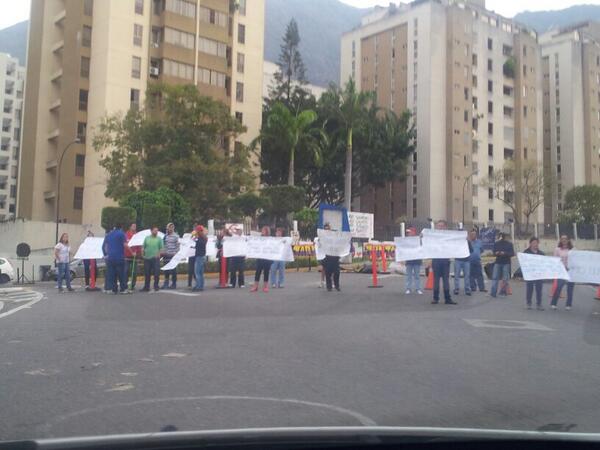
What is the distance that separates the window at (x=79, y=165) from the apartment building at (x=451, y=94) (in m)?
27.9

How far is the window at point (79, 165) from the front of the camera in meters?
56.7

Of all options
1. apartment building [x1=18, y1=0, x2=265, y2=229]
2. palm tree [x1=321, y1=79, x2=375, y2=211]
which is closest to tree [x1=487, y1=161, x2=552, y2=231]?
palm tree [x1=321, y1=79, x2=375, y2=211]

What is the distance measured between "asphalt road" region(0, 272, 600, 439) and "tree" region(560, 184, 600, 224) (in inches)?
2516

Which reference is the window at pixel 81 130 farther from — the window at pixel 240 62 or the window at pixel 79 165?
the window at pixel 240 62

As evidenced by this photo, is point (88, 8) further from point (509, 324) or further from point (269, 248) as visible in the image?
point (509, 324)

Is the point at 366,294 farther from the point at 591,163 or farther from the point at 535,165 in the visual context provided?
the point at 591,163

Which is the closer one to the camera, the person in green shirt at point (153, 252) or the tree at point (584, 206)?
the person in green shirt at point (153, 252)

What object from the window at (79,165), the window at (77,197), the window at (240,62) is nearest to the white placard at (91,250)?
the window at (79,165)

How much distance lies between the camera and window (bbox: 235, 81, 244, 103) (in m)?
60.6

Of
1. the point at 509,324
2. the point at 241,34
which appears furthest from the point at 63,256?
the point at 241,34

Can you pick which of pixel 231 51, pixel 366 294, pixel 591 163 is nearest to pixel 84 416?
pixel 366 294

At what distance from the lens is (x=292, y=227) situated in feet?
136

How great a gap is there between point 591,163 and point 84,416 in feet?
300

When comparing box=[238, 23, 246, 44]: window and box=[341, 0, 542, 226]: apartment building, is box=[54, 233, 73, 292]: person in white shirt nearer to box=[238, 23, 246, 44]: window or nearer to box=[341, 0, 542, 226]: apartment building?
box=[238, 23, 246, 44]: window
